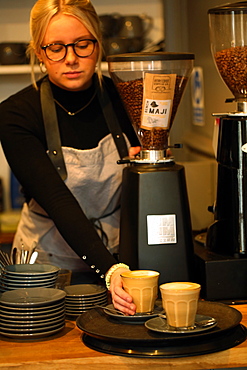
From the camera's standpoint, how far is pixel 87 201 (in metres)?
2.12

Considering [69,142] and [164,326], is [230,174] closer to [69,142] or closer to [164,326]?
[164,326]

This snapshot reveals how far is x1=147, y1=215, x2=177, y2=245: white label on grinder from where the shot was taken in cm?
157

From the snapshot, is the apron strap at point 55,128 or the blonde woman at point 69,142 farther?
the apron strap at point 55,128

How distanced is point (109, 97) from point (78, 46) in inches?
11.2

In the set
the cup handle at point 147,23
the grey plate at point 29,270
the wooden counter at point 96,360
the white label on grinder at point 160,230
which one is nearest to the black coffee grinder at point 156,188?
the white label on grinder at point 160,230

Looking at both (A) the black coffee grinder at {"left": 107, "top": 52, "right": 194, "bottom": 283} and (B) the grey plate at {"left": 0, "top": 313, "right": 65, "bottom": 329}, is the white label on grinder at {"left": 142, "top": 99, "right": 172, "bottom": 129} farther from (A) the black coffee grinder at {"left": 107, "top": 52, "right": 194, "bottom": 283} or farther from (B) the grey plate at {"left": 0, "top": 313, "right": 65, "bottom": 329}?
(B) the grey plate at {"left": 0, "top": 313, "right": 65, "bottom": 329}

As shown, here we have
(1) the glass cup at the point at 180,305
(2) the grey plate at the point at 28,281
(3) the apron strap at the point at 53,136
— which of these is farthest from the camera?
(3) the apron strap at the point at 53,136

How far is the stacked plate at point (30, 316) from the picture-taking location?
1335mm

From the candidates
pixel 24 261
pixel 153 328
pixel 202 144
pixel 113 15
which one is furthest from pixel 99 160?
pixel 113 15

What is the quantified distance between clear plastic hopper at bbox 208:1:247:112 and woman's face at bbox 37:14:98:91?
1.24 ft

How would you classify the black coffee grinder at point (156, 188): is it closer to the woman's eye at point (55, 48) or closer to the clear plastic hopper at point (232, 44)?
the clear plastic hopper at point (232, 44)

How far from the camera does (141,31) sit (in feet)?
11.2

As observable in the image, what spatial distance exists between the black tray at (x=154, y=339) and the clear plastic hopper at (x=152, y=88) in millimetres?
467

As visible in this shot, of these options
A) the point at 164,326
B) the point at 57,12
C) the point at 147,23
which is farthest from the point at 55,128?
the point at 147,23
